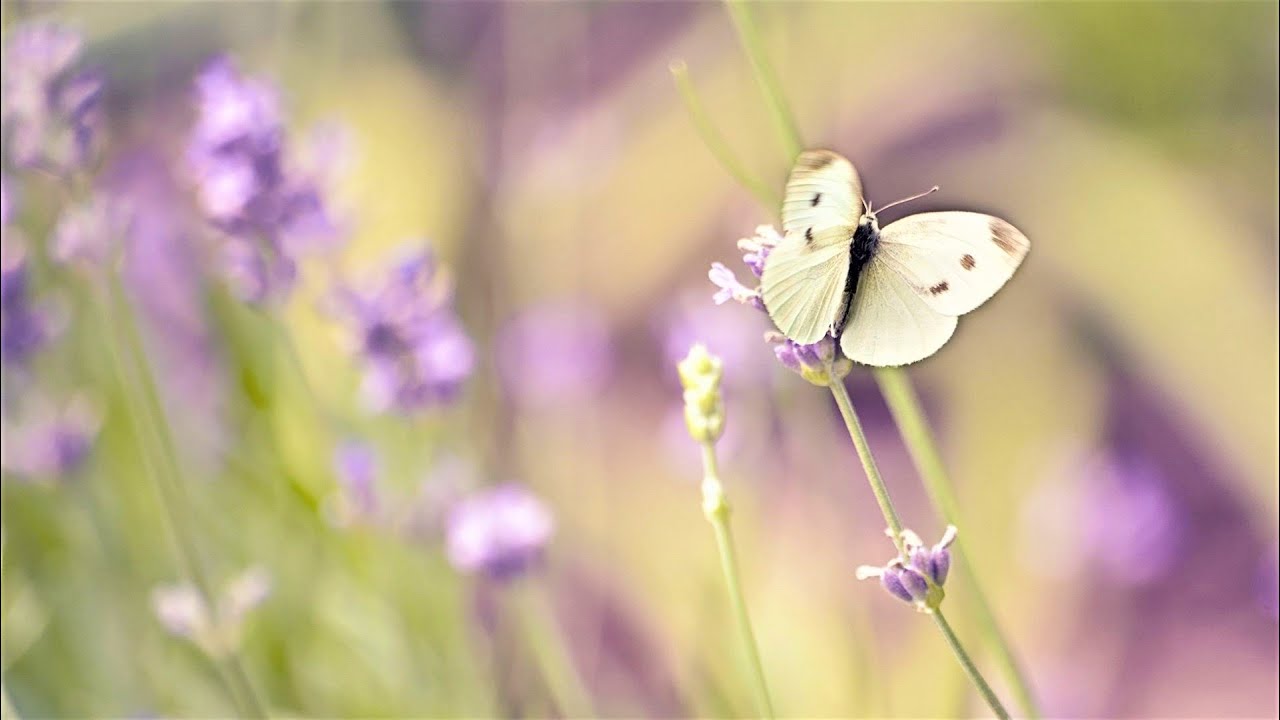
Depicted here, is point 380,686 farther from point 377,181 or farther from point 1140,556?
point 377,181

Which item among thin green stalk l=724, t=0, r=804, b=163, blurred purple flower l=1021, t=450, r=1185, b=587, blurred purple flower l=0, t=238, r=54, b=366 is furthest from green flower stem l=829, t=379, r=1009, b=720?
blurred purple flower l=1021, t=450, r=1185, b=587

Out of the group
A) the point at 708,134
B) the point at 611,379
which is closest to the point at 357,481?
the point at 708,134

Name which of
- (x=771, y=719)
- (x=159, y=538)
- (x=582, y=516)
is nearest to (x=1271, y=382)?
(x=582, y=516)

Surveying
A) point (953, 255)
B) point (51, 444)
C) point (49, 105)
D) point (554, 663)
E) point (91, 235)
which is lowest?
point (554, 663)

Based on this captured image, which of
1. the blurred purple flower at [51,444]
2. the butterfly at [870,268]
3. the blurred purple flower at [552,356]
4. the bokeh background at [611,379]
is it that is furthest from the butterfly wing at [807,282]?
the blurred purple flower at [552,356]

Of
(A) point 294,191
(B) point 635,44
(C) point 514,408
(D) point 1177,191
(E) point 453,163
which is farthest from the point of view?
(B) point 635,44

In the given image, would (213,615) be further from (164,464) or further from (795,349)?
(795,349)
